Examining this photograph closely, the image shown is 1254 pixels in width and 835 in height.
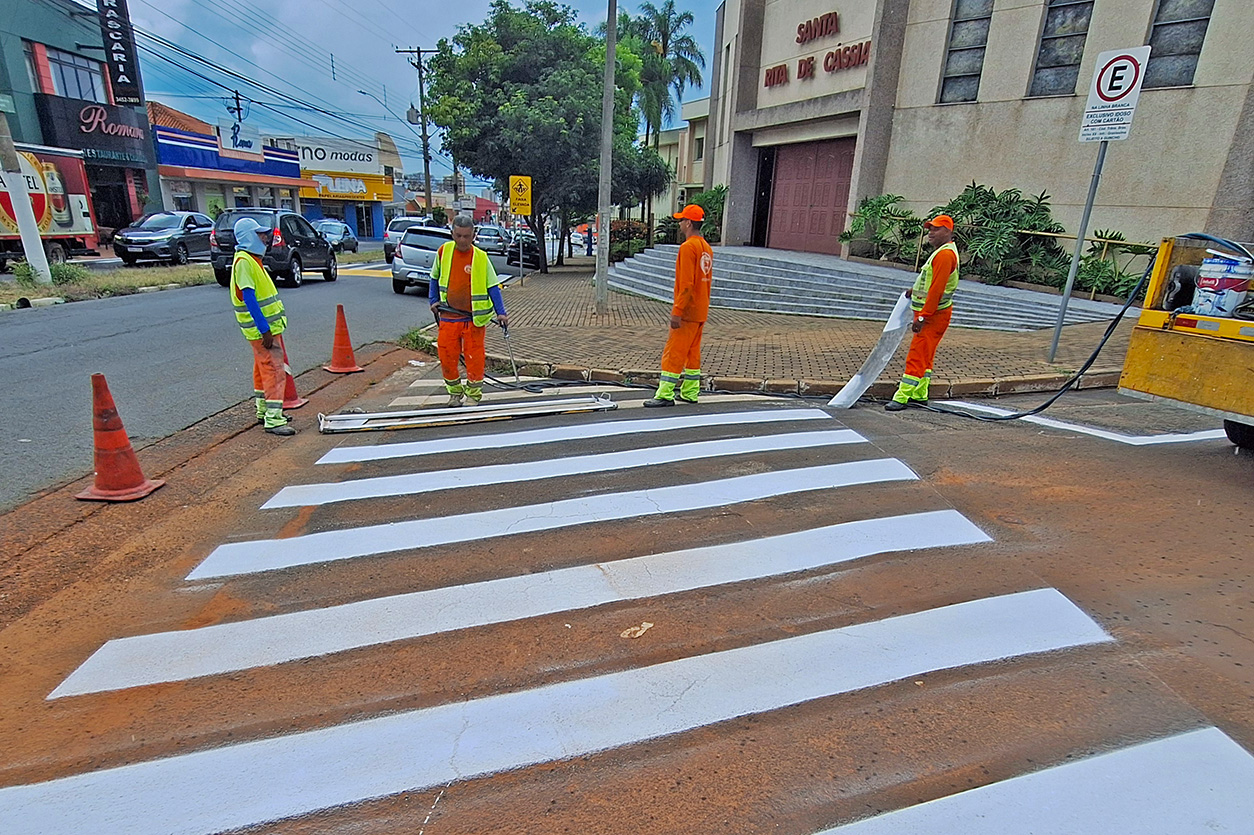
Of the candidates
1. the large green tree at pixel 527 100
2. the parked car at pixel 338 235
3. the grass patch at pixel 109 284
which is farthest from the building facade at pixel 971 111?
the parked car at pixel 338 235

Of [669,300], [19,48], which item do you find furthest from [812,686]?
[19,48]

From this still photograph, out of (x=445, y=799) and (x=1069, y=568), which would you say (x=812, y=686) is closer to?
(x=445, y=799)

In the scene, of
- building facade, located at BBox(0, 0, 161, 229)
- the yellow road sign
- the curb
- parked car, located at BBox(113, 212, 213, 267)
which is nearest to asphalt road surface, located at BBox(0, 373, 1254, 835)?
the curb

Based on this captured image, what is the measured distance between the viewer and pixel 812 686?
281 cm

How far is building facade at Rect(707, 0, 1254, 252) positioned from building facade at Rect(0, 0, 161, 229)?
25.8m

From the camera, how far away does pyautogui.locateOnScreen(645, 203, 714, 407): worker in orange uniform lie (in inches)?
273

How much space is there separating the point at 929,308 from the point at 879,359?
31.9 inches

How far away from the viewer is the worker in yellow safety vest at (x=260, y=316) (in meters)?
5.84

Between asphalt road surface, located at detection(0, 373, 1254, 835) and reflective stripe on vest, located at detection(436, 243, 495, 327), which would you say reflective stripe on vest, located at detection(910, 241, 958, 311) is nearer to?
asphalt road surface, located at detection(0, 373, 1254, 835)

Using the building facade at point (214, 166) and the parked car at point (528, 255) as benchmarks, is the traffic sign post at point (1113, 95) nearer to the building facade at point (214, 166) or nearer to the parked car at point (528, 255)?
the parked car at point (528, 255)

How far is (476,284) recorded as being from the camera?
22.6 ft

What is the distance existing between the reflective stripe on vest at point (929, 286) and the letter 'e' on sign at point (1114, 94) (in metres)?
2.67

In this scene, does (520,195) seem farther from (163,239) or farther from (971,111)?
(163,239)

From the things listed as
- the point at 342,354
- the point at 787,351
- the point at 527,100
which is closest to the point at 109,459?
the point at 342,354
